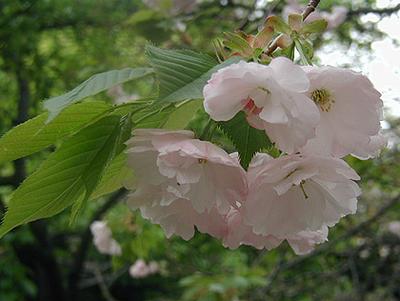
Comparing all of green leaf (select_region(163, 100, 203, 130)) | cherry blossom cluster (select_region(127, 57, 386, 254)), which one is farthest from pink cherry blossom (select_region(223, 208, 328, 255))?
green leaf (select_region(163, 100, 203, 130))

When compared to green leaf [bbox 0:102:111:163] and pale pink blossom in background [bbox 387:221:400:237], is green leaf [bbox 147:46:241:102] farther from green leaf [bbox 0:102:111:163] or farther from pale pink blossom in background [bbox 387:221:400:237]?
pale pink blossom in background [bbox 387:221:400:237]

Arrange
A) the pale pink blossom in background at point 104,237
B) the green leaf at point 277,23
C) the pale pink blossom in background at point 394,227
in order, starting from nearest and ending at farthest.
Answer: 1. the green leaf at point 277,23
2. the pale pink blossom in background at point 104,237
3. the pale pink blossom in background at point 394,227

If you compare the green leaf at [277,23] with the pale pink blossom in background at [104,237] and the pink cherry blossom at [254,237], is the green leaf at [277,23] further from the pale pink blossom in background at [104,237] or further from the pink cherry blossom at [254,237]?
the pale pink blossom in background at [104,237]

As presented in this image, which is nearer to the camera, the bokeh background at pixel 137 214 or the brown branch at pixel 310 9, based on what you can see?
the brown branch at pixel 310 9

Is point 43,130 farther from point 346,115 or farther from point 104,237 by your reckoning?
point 104,237

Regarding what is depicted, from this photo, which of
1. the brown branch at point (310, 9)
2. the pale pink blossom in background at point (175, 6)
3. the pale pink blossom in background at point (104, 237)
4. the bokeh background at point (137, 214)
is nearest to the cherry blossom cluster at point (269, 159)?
the brown branch at point (310, 9)

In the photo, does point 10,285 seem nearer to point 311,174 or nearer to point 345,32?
point 345,32

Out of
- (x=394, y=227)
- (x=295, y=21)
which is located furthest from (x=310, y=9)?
(x=394, y=227)
